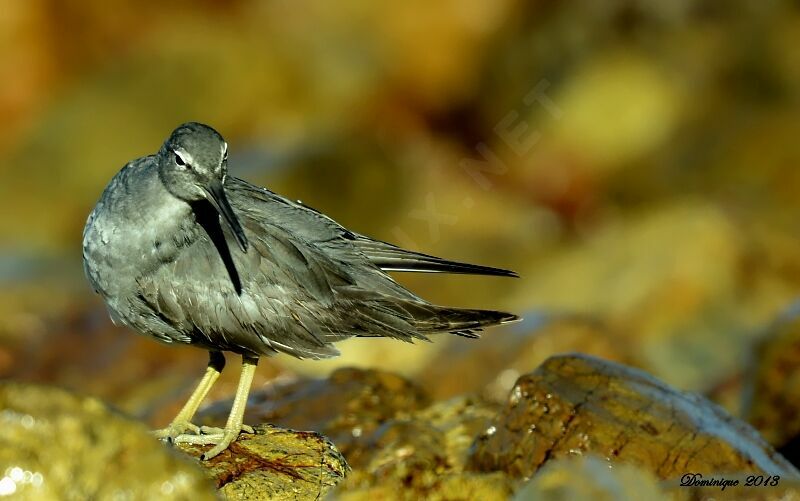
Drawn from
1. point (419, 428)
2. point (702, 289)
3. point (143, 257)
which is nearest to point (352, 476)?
point (143, 257)

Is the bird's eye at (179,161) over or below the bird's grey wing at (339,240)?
over

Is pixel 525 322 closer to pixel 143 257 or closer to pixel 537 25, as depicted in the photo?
pixel 143 257

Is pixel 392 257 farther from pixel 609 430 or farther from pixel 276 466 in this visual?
pixel 609 430

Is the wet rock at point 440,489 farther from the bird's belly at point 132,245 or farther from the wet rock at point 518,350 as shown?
the wet rock at point 518,350

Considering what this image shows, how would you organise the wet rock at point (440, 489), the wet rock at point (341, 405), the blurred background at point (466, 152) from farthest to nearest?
the blurred background at point (466, 152) < the wet rock at point (341, 405) < the wet rock at point (440, 489)

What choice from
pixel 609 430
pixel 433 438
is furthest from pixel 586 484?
pixel 433 438

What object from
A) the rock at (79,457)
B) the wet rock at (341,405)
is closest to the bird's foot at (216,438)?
the wet rock at (341,405)

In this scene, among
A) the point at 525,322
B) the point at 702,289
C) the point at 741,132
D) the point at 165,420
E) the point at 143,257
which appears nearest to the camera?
the point at 143,257
